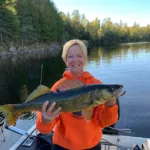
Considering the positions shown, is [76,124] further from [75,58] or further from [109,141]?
[109,141]

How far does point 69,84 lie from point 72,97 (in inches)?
8.2

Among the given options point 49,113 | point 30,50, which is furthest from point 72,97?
point 30,50

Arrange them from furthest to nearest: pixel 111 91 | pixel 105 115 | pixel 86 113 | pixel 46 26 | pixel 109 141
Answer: pixel 46 26 → pixel 109 141 → pixel 105 115 → pixel 86 113 → pixel 111 91

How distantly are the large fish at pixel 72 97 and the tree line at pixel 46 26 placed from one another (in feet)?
187

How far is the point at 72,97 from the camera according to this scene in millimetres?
2797

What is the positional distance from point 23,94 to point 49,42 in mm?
65257

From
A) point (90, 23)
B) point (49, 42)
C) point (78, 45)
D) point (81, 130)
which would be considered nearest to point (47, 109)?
point (81, 130)

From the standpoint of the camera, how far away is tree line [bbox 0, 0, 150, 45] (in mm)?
59875

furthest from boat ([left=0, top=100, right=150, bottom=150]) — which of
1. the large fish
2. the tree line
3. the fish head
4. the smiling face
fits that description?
the tree line

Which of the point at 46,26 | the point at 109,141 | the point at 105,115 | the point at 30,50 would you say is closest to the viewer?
the point at 105,115

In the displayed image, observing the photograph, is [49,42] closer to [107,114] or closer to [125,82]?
[125,82]

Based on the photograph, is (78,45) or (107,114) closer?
(107,114)

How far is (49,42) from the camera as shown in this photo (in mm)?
81688

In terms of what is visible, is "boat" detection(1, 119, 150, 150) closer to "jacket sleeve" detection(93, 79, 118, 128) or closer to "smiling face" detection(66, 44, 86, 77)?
"jacket sleeve" detection(93, 79, 118, 128)
